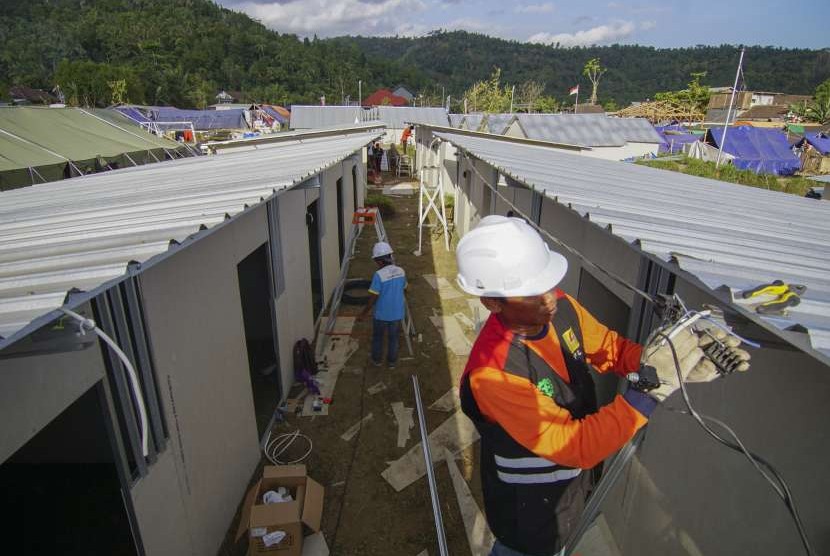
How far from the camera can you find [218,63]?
88250 millimetres

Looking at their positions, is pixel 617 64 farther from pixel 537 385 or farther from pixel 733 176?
pixel 537 385

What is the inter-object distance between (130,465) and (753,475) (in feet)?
11.8

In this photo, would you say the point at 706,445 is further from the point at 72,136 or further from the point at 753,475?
the point at 72,136

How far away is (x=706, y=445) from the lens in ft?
8.76

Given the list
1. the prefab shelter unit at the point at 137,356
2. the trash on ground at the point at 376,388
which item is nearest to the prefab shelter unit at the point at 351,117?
the trash on ground at the point at 376,388

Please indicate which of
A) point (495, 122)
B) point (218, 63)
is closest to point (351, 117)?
point (495, 122)

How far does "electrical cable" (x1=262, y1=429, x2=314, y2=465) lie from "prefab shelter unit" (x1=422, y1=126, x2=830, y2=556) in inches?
126

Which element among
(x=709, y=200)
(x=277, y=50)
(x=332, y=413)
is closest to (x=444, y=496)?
(x=332, y=413)

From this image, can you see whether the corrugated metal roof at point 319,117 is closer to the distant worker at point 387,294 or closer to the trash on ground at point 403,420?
the distant worker at point 387,294

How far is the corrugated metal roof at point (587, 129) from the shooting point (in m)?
22.6

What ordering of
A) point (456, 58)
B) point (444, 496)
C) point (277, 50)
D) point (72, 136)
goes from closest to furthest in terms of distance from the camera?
point (444, 496), point (72, 136), point (277, 50), point (456, 58)

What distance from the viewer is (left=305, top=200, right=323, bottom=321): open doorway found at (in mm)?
8391

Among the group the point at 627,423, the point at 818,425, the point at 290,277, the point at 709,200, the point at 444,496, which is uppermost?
the point at 709,200

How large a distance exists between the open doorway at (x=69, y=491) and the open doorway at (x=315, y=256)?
409 cm
